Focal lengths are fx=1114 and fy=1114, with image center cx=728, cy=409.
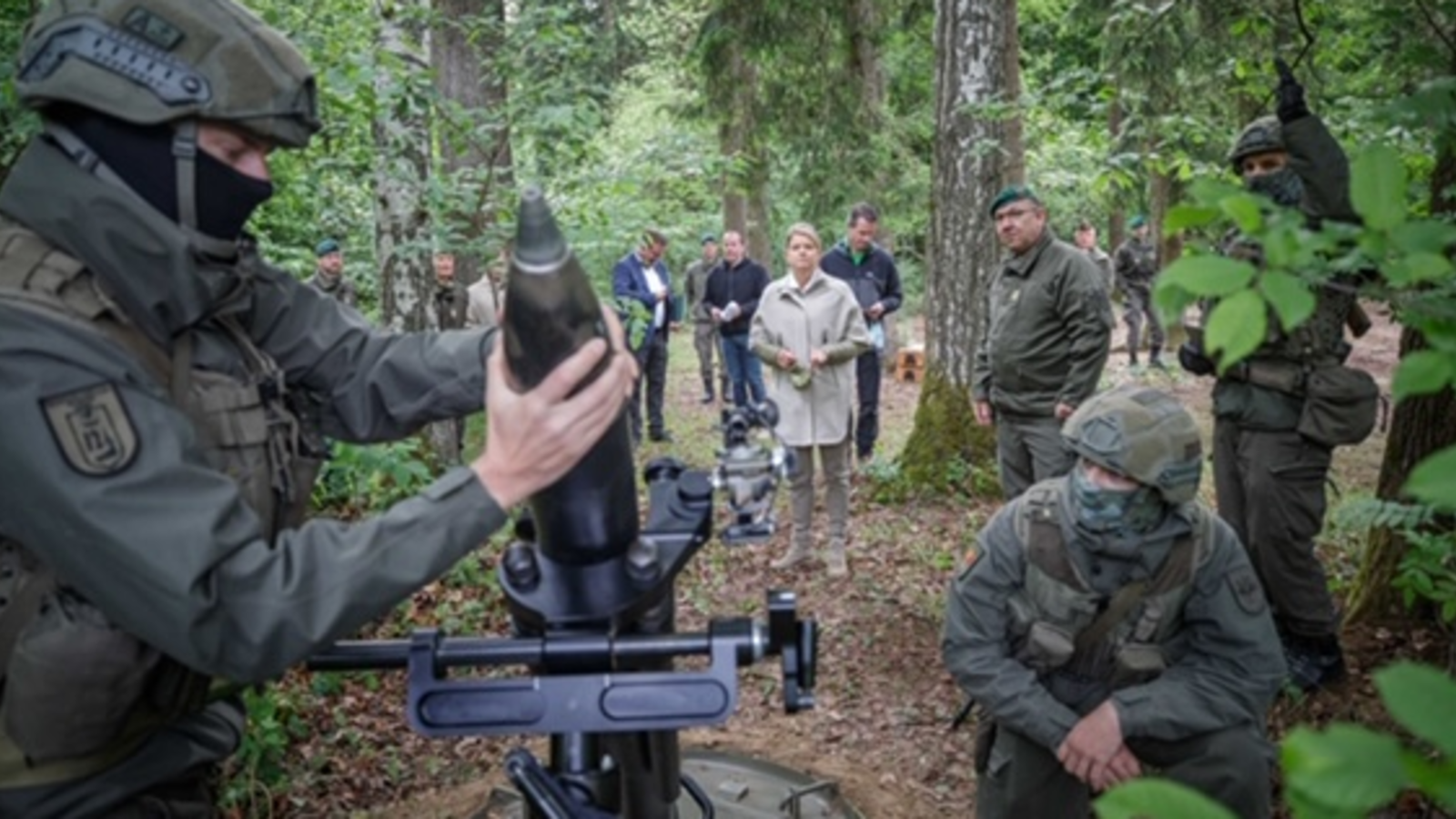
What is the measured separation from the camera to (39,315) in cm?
180

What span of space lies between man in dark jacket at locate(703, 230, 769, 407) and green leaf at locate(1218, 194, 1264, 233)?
1101cm

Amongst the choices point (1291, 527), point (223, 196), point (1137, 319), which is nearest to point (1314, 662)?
point (1291, 527)

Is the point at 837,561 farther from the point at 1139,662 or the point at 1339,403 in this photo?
the point at 1139,662

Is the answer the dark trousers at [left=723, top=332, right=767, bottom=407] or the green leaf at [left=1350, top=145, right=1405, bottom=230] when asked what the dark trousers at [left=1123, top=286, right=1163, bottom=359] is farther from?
the green leaf at [left=1350, top=145, right=1405, bottom=230]

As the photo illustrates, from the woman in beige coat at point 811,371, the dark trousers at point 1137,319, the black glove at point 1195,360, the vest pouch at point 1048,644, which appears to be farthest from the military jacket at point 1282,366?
the dark trousers at point 1137,319

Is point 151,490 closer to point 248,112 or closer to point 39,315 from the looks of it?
point 39,315

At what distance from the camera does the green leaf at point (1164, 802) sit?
42.3 inches

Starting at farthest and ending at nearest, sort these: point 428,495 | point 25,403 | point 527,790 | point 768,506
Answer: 1. point 768,506
2. point 527,790
3. point 428,495
4. point 25,403

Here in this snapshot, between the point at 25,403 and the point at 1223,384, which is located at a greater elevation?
the point at 25,403

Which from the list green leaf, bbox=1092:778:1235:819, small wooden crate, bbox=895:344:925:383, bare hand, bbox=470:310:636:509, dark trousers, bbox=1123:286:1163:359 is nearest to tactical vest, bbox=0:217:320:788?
bare hand, bbox=470:310:636:509

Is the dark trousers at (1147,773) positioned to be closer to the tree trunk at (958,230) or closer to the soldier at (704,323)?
the tree trunk at (958,230)

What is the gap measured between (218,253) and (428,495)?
674mm

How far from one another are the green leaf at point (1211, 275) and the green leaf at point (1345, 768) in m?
0.49

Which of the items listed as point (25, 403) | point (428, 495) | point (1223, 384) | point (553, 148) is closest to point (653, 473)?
point (428, 495)
